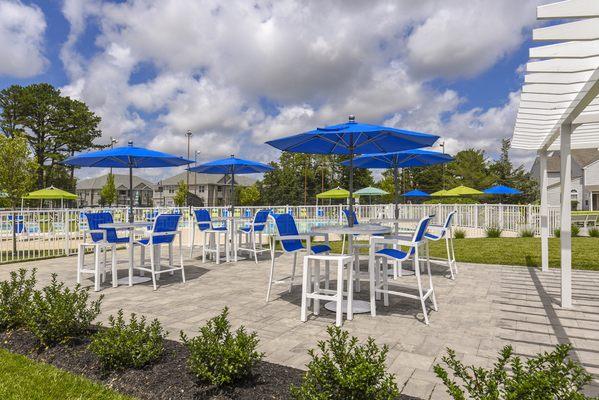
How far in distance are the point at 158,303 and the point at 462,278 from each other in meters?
4.93

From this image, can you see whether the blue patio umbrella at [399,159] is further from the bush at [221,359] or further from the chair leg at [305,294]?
the bush at [221,359]

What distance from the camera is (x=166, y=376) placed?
2727mm

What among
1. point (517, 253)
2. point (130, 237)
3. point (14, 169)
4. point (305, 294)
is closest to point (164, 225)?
point (130, 237)

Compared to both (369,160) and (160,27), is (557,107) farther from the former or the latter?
(160,27)

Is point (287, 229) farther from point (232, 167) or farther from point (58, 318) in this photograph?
point (232, 167)

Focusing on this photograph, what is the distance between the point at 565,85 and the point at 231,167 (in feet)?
24.2

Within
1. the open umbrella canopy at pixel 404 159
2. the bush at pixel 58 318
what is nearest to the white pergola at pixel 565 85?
the open umbrella canopy at pixel 404 159

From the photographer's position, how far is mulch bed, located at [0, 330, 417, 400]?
8.19ft

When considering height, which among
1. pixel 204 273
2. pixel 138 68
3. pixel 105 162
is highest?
pixel 138 68

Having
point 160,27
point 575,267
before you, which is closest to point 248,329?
point 575,267

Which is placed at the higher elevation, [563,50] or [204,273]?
[563,50]

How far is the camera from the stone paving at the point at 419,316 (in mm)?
3186

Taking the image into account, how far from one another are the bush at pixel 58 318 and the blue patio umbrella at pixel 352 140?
287 centimetres

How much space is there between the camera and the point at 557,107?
489 cm
